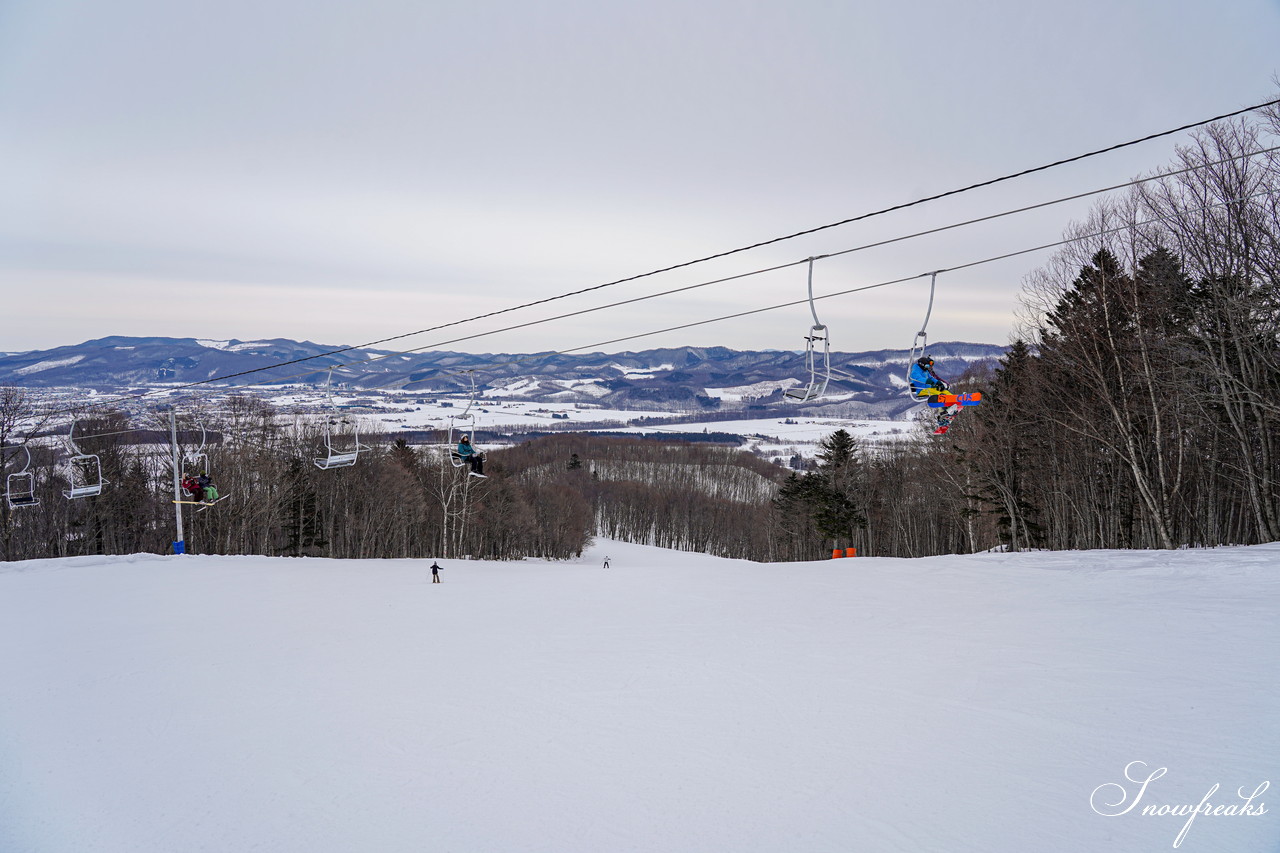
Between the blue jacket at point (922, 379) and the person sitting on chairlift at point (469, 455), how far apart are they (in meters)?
10.7

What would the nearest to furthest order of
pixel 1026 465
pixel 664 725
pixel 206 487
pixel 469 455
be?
A: pixel 664 725 → pixel 469 455 → pixel 206 487 → pixel 1026 465

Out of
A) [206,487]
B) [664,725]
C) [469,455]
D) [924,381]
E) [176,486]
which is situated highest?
[924,381]

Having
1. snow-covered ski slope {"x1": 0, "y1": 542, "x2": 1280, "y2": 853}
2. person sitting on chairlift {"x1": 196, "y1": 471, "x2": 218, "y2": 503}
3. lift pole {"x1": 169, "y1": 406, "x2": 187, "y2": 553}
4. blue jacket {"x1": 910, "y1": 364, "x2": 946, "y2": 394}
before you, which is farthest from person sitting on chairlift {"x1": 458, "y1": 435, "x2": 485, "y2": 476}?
blue jacket {"x1": 910, "y1": 364, "x2": 946, "y2": 394}

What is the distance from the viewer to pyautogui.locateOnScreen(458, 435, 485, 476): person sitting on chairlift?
18.0 metres

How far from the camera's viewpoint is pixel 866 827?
19.4ft

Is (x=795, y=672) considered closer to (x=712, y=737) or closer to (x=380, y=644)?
(x=712, y=737)

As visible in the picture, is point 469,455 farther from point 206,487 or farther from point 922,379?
point 922,379


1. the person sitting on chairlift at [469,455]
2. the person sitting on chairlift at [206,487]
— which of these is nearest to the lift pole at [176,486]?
the person sitting on chairlift at [206,487]

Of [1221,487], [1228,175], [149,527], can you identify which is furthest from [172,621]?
[149,527]

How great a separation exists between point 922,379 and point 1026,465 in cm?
2458

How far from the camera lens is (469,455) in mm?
18109

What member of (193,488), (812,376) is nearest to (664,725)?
(812,376)

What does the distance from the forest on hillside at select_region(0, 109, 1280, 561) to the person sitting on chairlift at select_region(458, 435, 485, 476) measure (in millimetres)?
7468

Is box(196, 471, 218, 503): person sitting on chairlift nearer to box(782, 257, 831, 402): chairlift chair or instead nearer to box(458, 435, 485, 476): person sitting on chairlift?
box(458, 435, 485, 476): person sitting on chairlift
